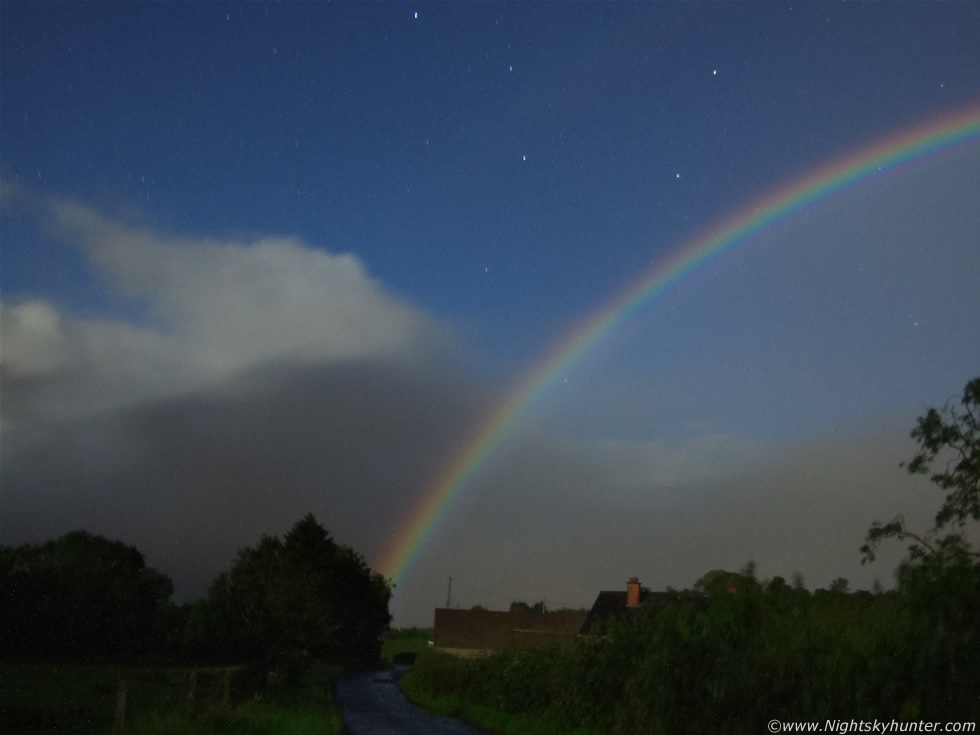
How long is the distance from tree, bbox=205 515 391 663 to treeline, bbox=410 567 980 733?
3933 centimetres

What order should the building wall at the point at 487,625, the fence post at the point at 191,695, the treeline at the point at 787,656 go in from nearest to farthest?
the treeline at the point at 787,656 → the fence post at the point at 191,695 → the building wall at the point at 487,625

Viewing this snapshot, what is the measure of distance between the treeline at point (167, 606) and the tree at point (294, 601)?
0.09 m

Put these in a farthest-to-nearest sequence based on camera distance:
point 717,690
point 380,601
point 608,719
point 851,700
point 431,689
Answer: point 380,601 < point 431,689 < point 608,719 < point 717,690 < point 851,700

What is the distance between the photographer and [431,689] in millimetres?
42562

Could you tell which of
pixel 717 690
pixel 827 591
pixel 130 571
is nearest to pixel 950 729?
pixel 717 690

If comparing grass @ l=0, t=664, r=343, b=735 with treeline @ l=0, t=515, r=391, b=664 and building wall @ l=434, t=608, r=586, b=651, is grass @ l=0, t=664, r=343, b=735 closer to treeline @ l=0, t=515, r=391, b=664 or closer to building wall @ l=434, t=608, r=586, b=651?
treeline @ l=0, t=515, r=391, b=664

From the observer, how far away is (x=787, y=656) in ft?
46.8

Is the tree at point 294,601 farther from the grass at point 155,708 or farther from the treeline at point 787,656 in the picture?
the treeline at point 787,656

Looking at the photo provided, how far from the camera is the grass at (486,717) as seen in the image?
24.0 metres

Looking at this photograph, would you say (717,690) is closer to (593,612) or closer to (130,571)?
(593,612)

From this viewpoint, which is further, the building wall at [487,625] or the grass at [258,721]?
the building wall at [487,625]

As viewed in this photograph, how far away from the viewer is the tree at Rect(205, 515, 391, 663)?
204ft

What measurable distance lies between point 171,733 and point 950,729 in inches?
445

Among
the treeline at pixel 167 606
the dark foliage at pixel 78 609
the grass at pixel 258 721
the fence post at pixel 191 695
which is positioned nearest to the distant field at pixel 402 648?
the treeline at pixel 167 606
